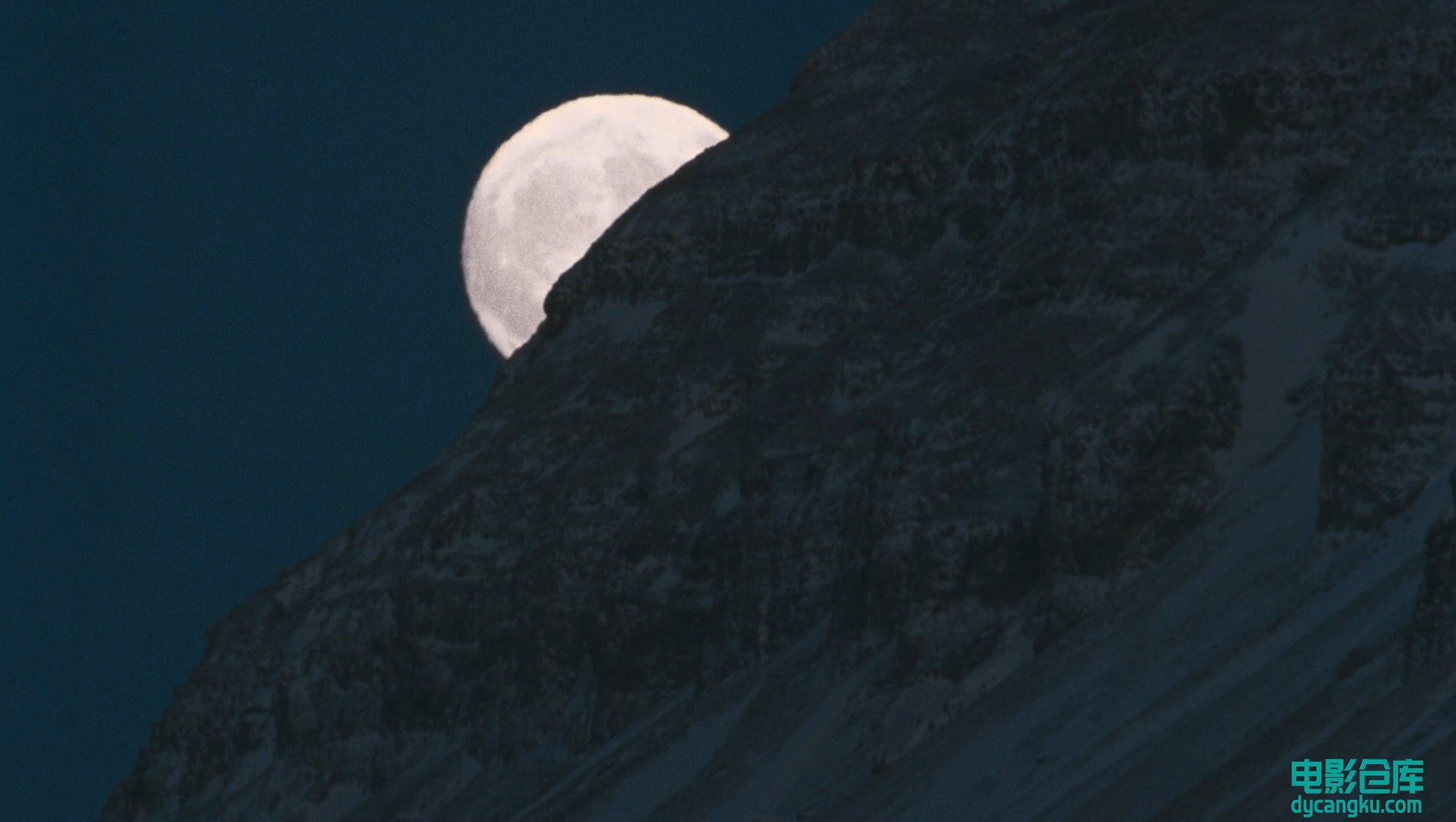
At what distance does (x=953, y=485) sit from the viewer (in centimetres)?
13938

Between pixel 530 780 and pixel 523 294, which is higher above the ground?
pixel 523 294

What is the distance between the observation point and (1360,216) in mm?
129875

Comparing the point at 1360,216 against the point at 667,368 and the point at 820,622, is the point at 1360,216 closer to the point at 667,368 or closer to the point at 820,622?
the point at 820,622

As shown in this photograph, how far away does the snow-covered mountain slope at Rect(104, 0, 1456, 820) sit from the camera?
11525 centimetres

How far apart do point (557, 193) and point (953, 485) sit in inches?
2302

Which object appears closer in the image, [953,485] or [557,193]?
[953,485]

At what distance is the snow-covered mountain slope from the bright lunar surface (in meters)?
3.47

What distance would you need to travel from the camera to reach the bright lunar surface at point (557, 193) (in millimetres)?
189000

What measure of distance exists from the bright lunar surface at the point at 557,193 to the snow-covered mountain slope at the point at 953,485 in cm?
347

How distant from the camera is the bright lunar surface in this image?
620 ft

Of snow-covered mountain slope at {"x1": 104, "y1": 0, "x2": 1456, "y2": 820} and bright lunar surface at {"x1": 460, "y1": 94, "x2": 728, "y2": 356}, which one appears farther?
bright lunar surface at {"x1": 460, "y1": 94, "x2": 728, "y2": 356}

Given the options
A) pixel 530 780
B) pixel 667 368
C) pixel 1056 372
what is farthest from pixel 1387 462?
pixel 667 368

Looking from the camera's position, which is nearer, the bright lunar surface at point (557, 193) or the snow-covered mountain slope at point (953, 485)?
the snow-covered mountain slope at point (953, 485)

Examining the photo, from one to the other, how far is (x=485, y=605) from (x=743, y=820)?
44162 mm
